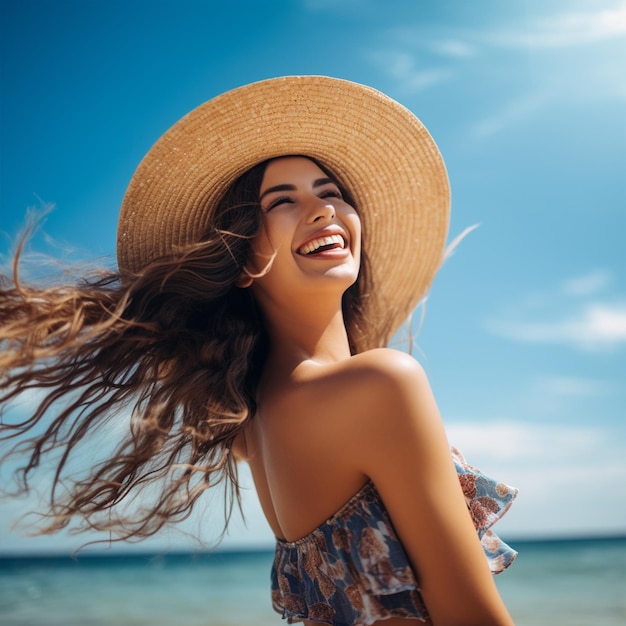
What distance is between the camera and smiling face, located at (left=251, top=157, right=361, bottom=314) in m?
2.56

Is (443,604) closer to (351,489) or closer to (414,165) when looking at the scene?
(351,489)

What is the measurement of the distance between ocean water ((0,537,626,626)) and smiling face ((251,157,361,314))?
11.0 m

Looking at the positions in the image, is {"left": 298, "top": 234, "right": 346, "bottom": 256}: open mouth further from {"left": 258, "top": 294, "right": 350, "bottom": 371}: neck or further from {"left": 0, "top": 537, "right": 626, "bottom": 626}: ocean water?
{"left": 0, "top": 537, "right": 626, "bottom": 626}: ocean water

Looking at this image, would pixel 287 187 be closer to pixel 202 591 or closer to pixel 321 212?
pixel 321 212

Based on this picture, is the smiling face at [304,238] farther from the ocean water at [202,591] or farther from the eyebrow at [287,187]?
the ocean water at [202,591]

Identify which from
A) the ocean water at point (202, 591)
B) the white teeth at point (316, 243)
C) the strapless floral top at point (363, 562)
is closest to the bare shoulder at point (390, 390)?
the strapless floral top at point (363, 562)

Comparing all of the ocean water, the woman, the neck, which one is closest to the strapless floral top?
the woman

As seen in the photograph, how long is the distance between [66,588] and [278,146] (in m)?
21.6

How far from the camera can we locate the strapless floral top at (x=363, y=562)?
196 centimetres

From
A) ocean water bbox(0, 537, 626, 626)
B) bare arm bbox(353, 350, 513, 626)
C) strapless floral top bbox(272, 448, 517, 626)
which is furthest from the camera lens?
ocean water bbox(0, 537, 626, 626)

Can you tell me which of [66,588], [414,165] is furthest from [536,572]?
[414,165]

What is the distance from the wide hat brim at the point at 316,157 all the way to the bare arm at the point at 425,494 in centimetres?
129

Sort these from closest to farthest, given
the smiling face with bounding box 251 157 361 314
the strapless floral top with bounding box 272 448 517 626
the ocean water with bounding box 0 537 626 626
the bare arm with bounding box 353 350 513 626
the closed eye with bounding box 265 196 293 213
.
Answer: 1. the bare arm with bounding box 353 350 513 626
2. the strapless floral top with bounding box 272 448 517 626
3. the smiling face with bounding box 251 157 361 314
4. the closed eye with bounding box 265 196 293 213
5. the ocean water with bounding box 0 537 626 626

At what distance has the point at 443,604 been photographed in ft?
6.12
